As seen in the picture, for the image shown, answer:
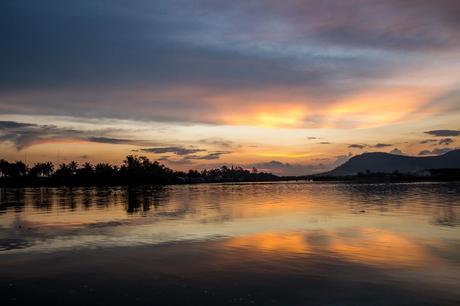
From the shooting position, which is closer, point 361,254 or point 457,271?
point 457,271

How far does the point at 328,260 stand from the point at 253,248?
5762 millimetres

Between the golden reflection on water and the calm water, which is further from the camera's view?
the golden reflection on water

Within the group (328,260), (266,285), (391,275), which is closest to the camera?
(266,285)

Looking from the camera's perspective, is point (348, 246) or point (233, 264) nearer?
point (233, 264)

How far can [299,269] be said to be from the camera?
70.1 ft

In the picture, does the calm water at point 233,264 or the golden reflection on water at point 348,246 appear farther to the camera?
the golden reflection on water at point 348,246

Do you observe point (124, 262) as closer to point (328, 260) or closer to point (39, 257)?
point (39, 257)

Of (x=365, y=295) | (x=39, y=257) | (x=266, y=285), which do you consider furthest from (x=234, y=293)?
(x=39, y=257)

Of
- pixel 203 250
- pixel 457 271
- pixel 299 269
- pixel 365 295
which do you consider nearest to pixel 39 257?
pixel 203 250

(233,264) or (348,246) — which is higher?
(233,264)

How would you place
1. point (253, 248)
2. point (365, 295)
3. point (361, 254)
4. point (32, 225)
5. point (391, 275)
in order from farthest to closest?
point (32, 225), point (253, 248), point (361, 254), point (391, 275), point (365, 295)

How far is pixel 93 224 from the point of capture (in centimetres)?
4272

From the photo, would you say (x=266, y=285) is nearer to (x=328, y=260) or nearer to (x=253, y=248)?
(x=328, y=260)

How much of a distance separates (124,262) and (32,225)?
890 inches
